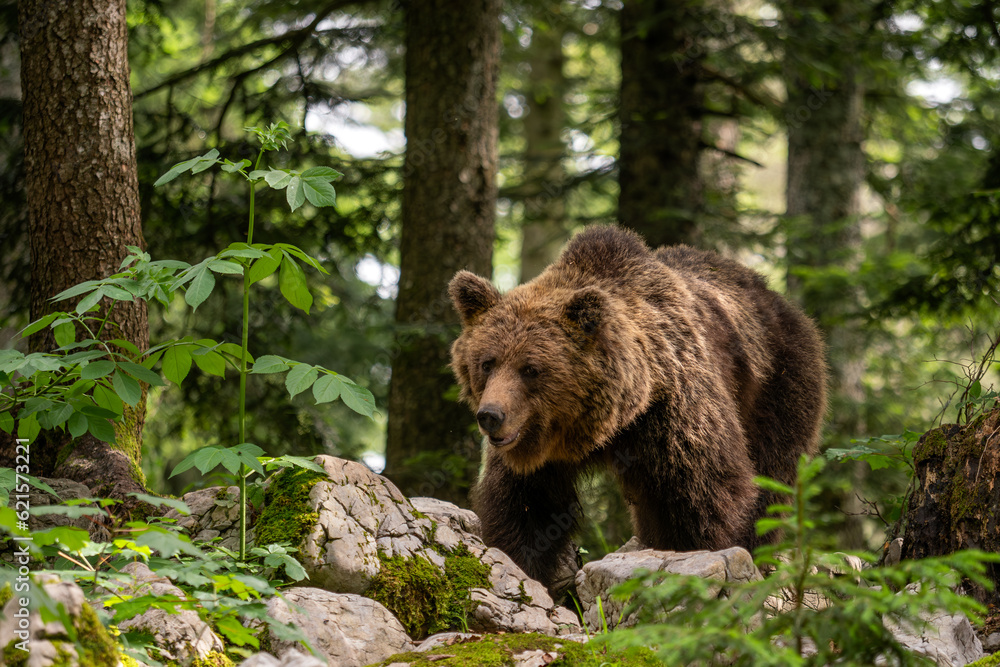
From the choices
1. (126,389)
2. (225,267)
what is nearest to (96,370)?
(126,389)

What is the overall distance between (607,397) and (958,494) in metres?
1.98

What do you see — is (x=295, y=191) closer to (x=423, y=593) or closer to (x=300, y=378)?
(x=300, y=378)

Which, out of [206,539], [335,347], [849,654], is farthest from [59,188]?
[335,347]

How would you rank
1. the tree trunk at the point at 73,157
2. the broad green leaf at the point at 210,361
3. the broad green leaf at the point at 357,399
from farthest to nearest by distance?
the tree trunk at the point at 73,157, the broad green leaf at the point at 210,361, the broad green leaf at the point at 357,399

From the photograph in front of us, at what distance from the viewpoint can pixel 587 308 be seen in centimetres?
482

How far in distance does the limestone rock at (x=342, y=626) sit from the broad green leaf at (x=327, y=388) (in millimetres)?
876

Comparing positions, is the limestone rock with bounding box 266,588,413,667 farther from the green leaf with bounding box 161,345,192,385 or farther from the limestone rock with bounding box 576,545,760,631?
the green leaf with bounding box 161,345,192,385

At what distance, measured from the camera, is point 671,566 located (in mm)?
3729

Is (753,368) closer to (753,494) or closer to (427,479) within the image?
(753,494)

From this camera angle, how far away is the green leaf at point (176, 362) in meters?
3.50

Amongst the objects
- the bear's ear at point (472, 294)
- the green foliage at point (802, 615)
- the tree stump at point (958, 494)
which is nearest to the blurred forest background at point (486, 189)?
the tree stump at point (958, 494)

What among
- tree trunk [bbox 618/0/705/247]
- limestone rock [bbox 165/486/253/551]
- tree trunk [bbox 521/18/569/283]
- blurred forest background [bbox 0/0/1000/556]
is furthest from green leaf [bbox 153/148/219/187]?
tree trunk [bbox 521/18/569/283]

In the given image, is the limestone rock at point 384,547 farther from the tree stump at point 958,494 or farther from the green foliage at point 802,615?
the tree stump at point 958,494

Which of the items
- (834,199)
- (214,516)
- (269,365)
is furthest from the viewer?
(834,199)
